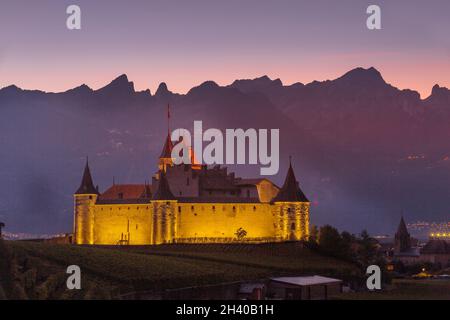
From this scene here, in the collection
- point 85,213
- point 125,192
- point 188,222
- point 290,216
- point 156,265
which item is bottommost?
point 156,265

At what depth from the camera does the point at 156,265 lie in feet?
251

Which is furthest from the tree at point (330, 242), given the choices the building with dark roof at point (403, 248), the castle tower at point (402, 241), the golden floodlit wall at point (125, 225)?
the castle tower at point (402, 241)

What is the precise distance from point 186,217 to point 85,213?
10.8 metres

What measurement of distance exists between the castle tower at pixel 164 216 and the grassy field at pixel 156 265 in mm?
2620

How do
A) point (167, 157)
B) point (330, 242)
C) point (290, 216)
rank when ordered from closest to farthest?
point (290, 216) → point (330, 242) → point (167, 157)

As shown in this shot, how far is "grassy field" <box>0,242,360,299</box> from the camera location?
62.0 meters

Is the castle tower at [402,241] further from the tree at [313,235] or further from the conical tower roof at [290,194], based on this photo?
the conical tower roof at [290,194]

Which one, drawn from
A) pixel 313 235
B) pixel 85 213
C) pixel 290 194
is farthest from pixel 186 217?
pixel 313 235

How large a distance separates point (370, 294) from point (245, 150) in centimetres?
8719

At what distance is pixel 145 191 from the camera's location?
109 metres

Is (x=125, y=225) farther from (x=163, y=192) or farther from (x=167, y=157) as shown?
(x=167, y=157)

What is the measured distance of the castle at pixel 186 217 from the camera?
9862 cm

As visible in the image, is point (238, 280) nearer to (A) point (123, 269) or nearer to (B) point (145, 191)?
(A) point (123, 269)
